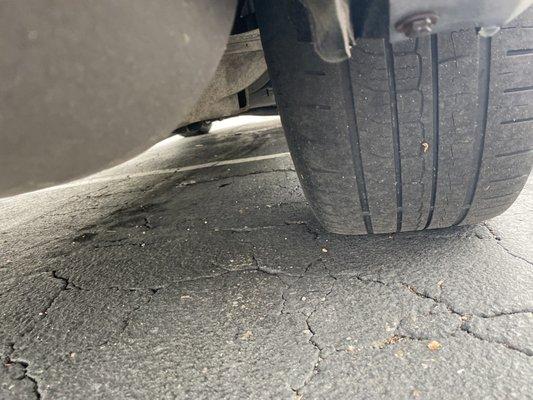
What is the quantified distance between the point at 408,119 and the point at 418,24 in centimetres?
49

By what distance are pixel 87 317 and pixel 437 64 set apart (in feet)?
3.98

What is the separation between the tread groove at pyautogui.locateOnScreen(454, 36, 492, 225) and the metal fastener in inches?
19.3

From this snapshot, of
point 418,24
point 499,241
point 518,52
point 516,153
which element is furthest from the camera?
point 499,241

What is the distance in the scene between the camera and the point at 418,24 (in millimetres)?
662

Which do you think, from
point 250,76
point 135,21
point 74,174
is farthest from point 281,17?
point 250,76

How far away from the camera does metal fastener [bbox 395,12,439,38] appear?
25.9 inches

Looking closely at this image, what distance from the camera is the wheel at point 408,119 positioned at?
3.47ft

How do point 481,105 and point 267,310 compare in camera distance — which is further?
point 267,310

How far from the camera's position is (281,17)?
1.03 meters

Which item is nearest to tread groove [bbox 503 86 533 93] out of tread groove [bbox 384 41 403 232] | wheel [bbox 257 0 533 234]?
wheel [bbox 257 0 533 234]

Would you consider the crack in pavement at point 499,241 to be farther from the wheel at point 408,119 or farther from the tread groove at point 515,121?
the tread groove at point 515,121

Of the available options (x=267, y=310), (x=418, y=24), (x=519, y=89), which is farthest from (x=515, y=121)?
(x=267, y=310)

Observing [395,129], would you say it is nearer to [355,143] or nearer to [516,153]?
[355,143]

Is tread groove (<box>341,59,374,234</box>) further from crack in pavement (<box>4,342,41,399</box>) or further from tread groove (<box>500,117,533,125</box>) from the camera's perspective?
crack in pavement (<box>4,342,41,399</box>)
